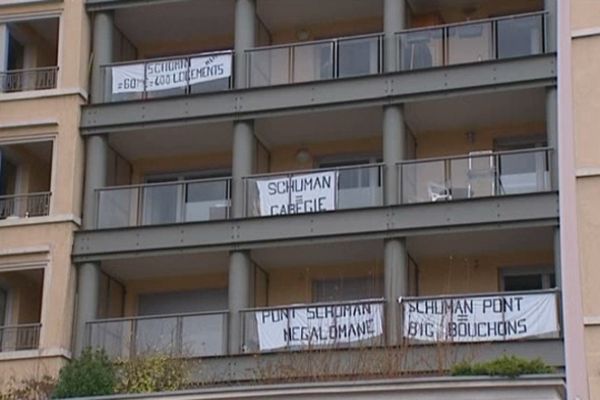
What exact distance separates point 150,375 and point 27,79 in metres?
9.76

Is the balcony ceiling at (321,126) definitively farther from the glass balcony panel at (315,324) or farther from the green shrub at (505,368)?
the green shrub at (505,368)

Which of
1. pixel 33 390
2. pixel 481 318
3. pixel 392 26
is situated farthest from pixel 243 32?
pixel 33 390

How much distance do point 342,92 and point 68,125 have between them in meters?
6.29

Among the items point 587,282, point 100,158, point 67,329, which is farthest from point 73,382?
point 587,282

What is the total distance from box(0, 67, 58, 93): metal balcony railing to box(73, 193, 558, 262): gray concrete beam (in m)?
4.23

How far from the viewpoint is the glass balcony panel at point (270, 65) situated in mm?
34625

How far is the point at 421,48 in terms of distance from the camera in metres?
33.4

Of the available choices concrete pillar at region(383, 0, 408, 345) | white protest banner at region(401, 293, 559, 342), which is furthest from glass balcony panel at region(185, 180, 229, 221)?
white protest banner at region(401, 293, 559, 342)

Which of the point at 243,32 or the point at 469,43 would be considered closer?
the point at 469,43

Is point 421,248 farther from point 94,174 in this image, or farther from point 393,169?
point 94,174

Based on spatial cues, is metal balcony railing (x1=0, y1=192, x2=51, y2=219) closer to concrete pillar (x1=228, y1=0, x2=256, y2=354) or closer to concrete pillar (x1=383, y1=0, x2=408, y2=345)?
concrete pillar (x1=228, y1=0, x2=256, y2=354)

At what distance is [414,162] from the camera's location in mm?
32469

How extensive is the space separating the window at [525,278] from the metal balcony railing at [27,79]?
11.2m

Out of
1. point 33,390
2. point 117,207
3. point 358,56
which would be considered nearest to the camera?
point 33,390
